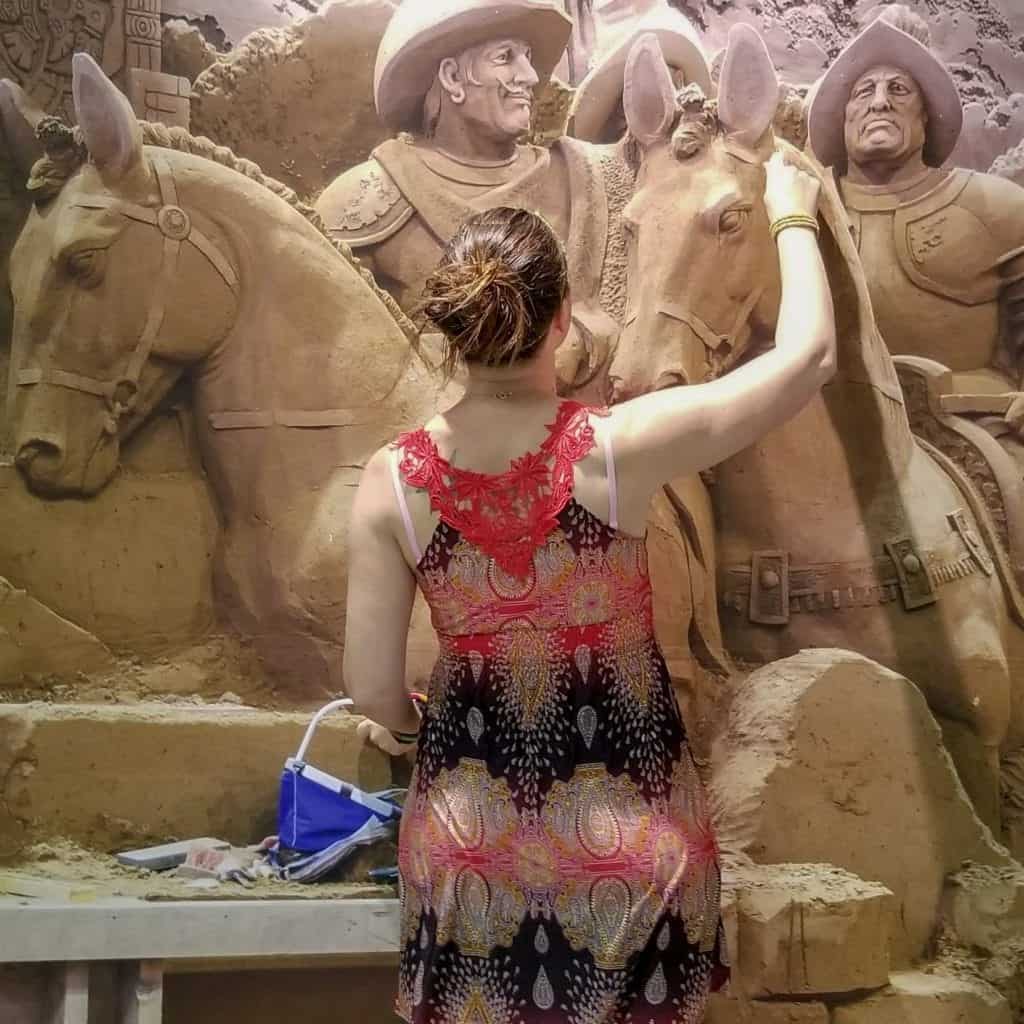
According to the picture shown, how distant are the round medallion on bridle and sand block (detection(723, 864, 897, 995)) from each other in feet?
6.22

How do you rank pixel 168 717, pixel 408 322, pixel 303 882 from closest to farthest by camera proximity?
pixel 303 882, pixel 168 717, pixel 408 322

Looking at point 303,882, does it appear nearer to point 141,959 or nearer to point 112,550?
point 141,959

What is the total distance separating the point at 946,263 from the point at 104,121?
225 cm

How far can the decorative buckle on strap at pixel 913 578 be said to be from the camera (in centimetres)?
328

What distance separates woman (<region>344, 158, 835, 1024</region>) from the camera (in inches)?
74.7

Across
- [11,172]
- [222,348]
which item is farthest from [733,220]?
[11,172]

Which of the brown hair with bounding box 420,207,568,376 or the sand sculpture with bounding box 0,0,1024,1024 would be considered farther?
the sand sculpture with bounding box 0,0,1024,1024

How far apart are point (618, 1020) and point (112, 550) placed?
5.49 ft

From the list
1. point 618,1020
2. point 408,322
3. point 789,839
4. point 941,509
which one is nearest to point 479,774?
point 618,1020

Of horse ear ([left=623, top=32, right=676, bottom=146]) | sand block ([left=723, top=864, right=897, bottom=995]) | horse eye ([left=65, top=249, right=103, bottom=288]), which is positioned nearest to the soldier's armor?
horse ear ([left=623, top=32, right=676, bottom=146])

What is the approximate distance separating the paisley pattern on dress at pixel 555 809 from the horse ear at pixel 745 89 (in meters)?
1.54

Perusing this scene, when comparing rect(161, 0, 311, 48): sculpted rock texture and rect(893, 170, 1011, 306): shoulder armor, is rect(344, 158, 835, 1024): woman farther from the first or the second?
rect(893, 170, 1011, 306): shoulder armor

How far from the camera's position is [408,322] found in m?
3.21

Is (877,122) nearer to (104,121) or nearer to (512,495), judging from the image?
(104,121)
